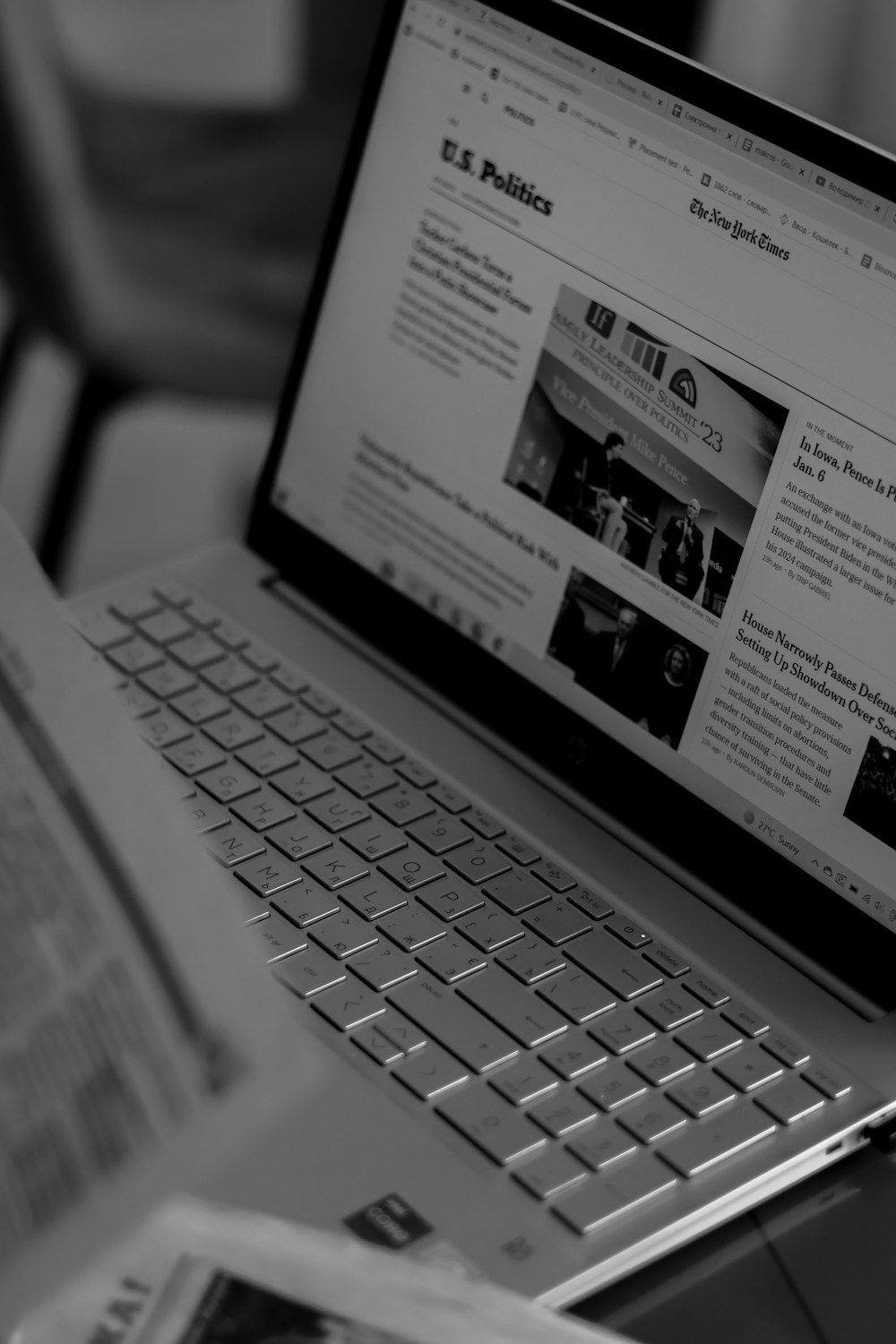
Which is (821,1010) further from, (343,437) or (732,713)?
(343,437)

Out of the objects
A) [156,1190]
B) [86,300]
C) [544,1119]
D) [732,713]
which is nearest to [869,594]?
[732,713]

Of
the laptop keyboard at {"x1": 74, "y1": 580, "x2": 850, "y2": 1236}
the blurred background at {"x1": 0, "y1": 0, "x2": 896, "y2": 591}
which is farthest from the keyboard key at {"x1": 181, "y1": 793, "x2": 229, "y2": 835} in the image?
the blurred background at {"x1": 0, "y1": 0, "x2": 896, "y2": 591}

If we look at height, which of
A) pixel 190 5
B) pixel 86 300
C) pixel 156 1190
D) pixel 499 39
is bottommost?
pixel 86 300

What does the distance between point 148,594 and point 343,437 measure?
130 millimetres


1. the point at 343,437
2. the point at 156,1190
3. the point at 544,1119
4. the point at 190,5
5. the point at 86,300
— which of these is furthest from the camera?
the point at 190,5

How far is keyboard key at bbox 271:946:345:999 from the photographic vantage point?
0.56 meters

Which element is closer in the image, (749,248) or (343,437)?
(749,248)

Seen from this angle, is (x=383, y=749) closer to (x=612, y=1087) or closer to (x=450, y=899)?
(x=450, y=899)

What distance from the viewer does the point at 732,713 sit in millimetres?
615

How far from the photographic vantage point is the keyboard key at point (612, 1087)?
20.7 inches

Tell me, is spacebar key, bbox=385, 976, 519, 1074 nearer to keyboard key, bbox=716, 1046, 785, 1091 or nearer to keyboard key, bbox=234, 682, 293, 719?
keyboard key, bbox=716, 1046, 785, 1091

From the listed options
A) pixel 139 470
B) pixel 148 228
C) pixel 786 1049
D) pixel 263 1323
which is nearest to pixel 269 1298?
pixel 263 1323

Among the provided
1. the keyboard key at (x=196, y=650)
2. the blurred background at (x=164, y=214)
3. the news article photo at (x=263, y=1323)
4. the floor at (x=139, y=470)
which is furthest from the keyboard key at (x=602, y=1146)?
the blurred background at (x=164, y=214)

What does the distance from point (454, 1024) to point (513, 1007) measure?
0.02 meters
